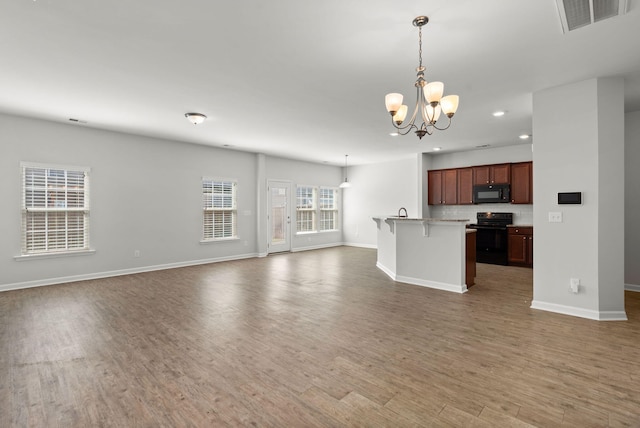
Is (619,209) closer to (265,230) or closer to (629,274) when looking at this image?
(629,274)

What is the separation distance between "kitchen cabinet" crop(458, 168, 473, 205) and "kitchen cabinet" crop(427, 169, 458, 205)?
10 centimetres

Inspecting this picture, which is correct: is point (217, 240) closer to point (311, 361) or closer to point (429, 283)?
point (429, 283)

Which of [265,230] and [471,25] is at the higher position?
[471,25]

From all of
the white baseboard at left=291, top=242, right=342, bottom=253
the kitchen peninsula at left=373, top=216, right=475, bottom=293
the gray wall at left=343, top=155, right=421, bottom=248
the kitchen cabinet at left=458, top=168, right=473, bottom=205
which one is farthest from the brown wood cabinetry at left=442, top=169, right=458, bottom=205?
the white baseboard at left=291, top=242, right=342, bottom=253

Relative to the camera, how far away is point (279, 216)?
9.11 metres

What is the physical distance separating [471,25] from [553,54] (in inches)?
47.0

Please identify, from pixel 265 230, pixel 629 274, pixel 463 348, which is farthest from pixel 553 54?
pixel 265 230

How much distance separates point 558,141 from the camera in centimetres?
382

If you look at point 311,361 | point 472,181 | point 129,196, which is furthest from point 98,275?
point 472,181

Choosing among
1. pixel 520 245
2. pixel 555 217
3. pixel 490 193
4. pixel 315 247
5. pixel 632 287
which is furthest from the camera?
pixel 315 247

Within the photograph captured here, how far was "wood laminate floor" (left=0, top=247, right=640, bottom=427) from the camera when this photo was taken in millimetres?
1985

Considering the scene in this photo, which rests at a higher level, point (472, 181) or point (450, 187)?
point (472, 181)

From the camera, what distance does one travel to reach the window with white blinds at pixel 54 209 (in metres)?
5.19

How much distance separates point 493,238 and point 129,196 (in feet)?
26.5
